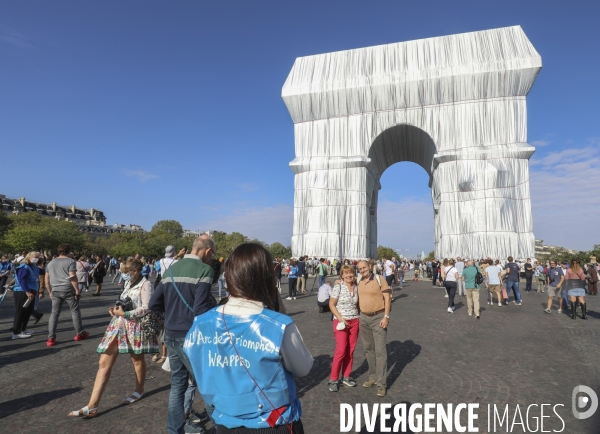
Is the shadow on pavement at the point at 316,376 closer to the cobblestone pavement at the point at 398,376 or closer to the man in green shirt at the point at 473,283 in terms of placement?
the cobblestone pavement at the point at 398,376

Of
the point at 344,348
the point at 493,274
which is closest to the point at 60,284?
the point at 344,348

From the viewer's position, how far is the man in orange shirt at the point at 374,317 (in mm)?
4297

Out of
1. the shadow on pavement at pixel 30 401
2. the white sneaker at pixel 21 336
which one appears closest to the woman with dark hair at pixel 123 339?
the shadow on pavement at pixel 30 401

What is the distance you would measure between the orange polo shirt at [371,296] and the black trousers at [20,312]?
601 centimetres

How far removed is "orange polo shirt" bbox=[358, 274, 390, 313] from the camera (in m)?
4.43

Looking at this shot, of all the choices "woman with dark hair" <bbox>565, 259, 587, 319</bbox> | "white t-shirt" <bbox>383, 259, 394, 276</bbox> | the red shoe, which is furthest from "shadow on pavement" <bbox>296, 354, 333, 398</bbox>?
"white t-shirt" <bbox>383, 259, 394, 276</bbox>

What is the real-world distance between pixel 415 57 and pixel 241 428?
89.3ft

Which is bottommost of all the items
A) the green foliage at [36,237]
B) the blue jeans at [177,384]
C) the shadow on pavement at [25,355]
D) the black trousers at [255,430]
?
the shadow on pavement at [25,355]

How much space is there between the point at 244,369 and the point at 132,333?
2.61 metres

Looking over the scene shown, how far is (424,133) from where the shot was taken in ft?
83.7

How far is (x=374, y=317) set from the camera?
4426 millimetres

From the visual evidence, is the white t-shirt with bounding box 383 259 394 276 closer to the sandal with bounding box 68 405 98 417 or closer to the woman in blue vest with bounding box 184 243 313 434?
the sandal with bounding box 68 405 98 417

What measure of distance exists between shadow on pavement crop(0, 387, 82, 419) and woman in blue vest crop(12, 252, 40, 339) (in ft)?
11.2

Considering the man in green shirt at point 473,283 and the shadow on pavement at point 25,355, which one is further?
the man in green shirt at point 473,283
